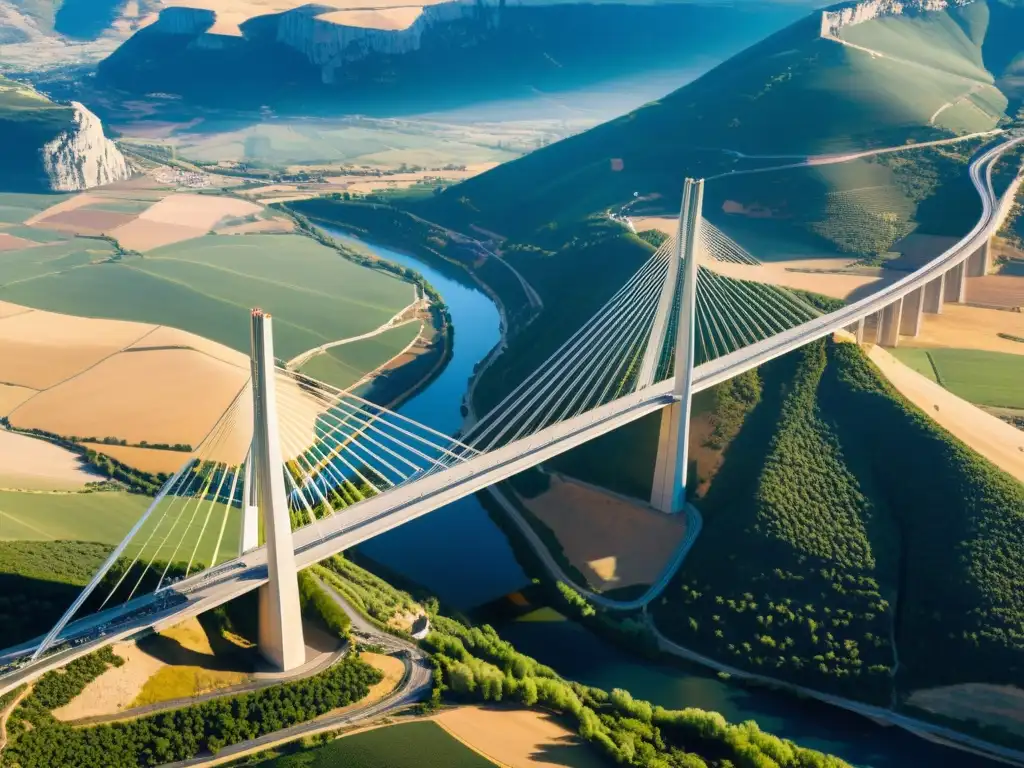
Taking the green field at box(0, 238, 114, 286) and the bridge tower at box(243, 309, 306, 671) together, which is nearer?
the bridge tower at box(243, 309, 306, 671)

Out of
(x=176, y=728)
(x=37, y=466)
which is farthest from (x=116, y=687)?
(x=37, y=466)

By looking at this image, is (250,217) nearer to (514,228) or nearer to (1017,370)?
(514,228)

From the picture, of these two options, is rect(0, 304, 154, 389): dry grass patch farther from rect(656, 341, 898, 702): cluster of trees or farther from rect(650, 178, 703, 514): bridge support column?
rect(656, 341, 898, 702): cluster of trees

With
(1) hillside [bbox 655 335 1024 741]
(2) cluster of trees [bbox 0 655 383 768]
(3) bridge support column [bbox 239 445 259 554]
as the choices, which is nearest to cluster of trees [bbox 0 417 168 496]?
(3) bridge support column [bbox 239 445 259 554]

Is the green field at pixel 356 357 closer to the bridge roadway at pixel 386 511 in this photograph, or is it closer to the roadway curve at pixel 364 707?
the bridge roadway at pixel 386 511

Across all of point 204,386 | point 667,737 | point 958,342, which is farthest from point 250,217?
point 667,737

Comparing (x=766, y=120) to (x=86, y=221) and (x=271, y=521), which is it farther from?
(x=271, y=521)
